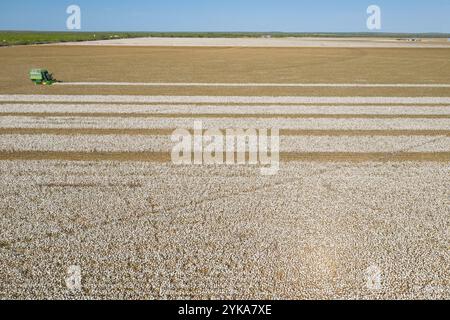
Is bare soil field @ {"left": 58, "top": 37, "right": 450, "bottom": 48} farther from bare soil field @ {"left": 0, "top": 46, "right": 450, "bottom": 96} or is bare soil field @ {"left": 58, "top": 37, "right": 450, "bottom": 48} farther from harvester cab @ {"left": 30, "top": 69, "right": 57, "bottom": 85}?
harvester cab @ {"left": 30, "top": 69, "right": 57, "bottom": 85}

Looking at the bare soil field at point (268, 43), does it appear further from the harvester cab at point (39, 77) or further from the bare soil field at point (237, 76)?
the harvester cab at point (39, 77)

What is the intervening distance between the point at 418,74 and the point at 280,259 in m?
40.7

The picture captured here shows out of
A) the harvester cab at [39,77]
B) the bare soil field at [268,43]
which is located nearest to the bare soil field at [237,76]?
the harvester cab at [39,77]

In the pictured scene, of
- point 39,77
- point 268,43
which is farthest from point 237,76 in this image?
point 268,43

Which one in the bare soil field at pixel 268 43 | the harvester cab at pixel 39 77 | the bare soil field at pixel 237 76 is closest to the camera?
the bare soil field at pixel 237 76

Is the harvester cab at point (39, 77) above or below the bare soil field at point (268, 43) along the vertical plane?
below

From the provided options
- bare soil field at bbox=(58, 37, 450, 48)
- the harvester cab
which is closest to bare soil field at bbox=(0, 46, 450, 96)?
the harvester cab

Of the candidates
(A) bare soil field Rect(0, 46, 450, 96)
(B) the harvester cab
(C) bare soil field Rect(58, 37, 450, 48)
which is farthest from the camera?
(C) bare soil field Rect(58, 37, 450, 48)

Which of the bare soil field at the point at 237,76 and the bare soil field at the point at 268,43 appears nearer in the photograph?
the bare soil field at the point at 237,76

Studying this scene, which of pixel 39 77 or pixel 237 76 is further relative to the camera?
pixel 237 76

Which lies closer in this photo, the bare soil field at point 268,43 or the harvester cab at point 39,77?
the harvester cab at point 39,77

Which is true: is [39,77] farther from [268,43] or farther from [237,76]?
[268,43]

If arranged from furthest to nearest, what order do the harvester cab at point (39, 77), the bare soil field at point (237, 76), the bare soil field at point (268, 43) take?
1. the bare soil field at point (268, 43)
2. the harvester cab at point (39, 77)
3. the bare soil field at point (237, 76)
